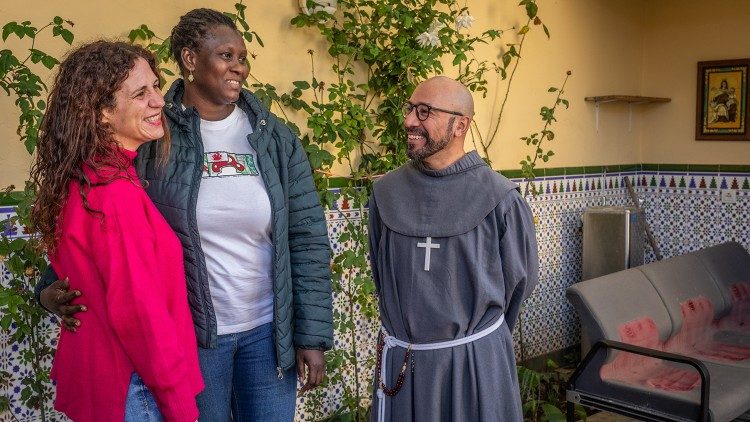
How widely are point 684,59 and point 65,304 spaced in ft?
17.1

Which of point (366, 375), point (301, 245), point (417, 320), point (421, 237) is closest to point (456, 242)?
point (421, 237)

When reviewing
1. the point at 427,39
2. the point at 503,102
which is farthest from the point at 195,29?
the point at 503,102

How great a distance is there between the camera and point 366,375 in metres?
4.27

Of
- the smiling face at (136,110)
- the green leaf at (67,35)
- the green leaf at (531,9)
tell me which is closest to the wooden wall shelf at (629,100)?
the green leaf at (531,9)

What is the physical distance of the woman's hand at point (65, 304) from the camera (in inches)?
66.3

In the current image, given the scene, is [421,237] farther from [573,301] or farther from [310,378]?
[573,301]

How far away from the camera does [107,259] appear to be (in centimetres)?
164

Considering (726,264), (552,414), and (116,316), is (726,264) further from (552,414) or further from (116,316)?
(116,316)

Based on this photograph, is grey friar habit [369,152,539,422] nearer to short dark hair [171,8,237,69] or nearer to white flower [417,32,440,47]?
short dark hair [171,8,237,69]

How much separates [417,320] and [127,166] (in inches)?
43.8

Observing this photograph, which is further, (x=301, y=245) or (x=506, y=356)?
Result: (x=506, y=356)

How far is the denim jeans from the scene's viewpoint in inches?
66.5

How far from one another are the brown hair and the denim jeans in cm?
34

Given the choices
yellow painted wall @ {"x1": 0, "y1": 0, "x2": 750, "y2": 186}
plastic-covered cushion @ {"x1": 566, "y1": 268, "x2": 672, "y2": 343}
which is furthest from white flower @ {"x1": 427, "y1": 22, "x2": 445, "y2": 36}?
plastic-covered cushion @ {"x1": 566, "y1": 268, "x2": 672, "y2": 343}
